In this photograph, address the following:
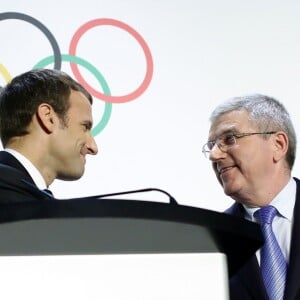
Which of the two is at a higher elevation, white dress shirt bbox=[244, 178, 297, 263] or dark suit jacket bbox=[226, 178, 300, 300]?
white dress shirt bbox=[244, 178, 297, 263]

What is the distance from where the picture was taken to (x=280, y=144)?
165cm

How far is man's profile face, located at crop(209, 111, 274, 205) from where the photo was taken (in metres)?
1.60

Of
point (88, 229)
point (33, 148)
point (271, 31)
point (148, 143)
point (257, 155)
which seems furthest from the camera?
point (271, 31)

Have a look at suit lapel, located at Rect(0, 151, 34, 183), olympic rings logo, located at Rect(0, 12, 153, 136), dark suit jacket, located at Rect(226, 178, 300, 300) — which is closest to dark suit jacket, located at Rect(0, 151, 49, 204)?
suit lapel, located at Rect(0, 151, 34, 183)

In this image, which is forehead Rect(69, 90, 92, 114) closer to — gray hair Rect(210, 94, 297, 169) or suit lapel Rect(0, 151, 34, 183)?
suit lapel Rect(0, 151, 34, 183)

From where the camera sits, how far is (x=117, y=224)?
499mm

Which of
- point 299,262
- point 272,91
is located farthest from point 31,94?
point 272,91

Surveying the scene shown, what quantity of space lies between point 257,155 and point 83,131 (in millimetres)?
644

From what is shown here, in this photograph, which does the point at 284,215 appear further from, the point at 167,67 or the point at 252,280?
the point at 167,67

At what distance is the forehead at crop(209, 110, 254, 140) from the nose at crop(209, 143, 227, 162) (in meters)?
0.03

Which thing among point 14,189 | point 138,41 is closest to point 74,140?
point 14,189

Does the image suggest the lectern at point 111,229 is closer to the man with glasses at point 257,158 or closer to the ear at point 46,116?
the ear at point 46,116

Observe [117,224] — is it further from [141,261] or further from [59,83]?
[59,83]

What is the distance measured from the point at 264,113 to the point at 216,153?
0.15 metres
